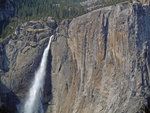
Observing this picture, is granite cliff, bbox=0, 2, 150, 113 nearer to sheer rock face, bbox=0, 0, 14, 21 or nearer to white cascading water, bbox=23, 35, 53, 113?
white cascading water, bbox=23, 35, 53, 113

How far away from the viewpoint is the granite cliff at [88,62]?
3098 cm

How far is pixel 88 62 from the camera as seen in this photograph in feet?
114

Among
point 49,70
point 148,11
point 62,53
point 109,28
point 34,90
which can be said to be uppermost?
point 148,11

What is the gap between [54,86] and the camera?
123 ft

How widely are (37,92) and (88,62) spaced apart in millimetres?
9062

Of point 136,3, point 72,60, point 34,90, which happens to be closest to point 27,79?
point 34,90

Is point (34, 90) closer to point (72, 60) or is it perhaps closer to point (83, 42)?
point (72, 60)

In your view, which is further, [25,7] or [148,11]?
[25,7]

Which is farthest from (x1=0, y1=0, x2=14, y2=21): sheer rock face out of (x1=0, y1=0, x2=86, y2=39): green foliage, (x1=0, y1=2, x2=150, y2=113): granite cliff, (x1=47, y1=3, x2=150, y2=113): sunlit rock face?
(x1=47, y1=3, x2=150, y2=113): sunlit rock face

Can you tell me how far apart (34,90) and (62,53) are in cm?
677

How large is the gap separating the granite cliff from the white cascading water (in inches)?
27.4

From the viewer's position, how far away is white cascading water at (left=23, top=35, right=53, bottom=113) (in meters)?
37.2

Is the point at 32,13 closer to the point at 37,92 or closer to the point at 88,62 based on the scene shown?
the point at 37,92

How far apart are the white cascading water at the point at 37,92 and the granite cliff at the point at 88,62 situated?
70 cm
